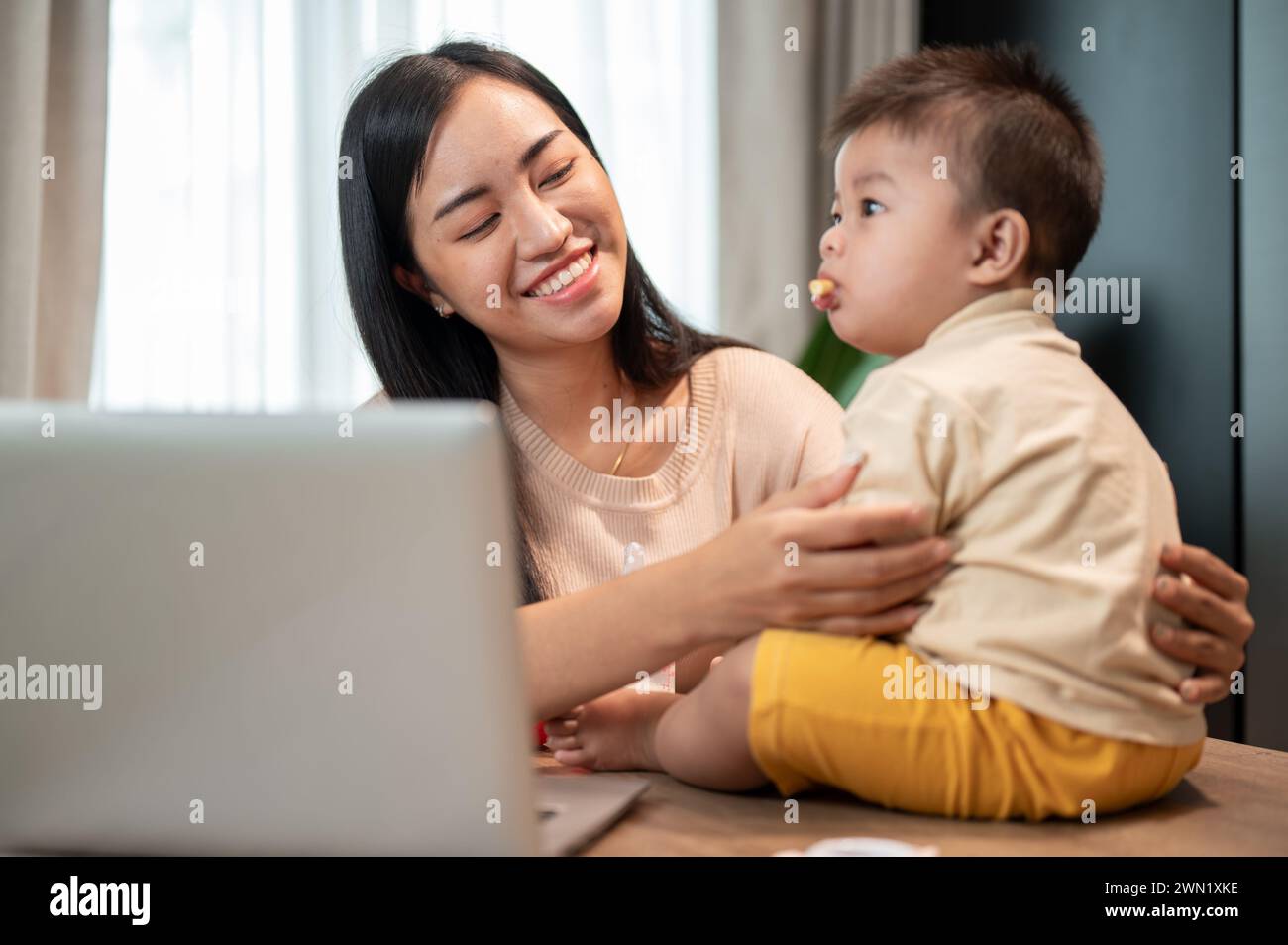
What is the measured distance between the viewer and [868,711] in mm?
837

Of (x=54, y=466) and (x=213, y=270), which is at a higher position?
(x=213, y=270)

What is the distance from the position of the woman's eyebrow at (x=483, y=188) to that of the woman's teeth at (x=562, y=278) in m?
0.13

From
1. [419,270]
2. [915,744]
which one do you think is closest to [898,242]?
[915,744]

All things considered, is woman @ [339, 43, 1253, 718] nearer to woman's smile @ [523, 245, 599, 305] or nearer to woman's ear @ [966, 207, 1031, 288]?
woman's smile @ [523, 245, 599, 305]

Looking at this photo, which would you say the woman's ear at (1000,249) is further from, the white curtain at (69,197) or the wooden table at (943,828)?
the white curtain at (69,197)

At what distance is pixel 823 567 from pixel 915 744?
140 mm

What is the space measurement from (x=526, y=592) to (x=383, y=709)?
2.60 ft

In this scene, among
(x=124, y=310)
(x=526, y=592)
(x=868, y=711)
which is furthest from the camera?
(x=124, y=310)

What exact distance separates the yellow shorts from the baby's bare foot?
0.52ft

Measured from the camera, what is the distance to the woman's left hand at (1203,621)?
2.90 feet

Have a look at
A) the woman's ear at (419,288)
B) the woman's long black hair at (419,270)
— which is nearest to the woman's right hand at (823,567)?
the woman's long black hair at (419,270)
